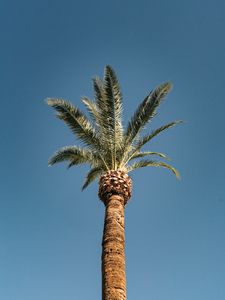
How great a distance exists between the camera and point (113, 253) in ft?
33.7

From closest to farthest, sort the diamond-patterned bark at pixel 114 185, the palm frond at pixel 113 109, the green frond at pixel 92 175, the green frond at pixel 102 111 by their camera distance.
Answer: the diamond-patterned bark at pixel 114 185 < the palm frond at pixel 113 109 < the green frond at pixel 102 111 < the green frond at pixel 92 175

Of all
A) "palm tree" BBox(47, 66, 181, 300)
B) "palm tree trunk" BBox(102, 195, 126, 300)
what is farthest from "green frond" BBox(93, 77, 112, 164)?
"palm tree trunk" BBox(102, 195, 126, 300)

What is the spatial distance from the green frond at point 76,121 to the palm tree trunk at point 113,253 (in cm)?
294

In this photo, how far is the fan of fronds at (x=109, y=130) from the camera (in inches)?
557

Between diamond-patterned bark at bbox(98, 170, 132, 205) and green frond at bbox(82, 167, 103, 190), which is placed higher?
green frond at bbox(82, 167, 103, 190)

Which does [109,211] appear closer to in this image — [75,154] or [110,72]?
[75,154]

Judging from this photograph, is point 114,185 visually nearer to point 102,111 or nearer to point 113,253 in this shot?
point 113,253

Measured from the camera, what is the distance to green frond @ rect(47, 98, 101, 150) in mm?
14352

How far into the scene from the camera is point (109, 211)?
11.8 metres

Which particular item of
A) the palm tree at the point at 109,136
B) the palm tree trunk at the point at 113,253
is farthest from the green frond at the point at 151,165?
the palm tree trunk at the point at 113,253

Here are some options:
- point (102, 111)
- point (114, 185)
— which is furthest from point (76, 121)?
point (114, 185)

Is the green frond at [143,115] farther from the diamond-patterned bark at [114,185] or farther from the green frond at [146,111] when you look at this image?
the diamond-patterned bark at [114,185]

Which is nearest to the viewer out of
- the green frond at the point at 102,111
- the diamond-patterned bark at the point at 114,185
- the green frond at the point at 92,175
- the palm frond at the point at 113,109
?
the diamond-patterned bark at the point at 114,185

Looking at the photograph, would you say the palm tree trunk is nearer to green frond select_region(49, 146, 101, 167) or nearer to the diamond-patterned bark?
the diamond-patterned bark
